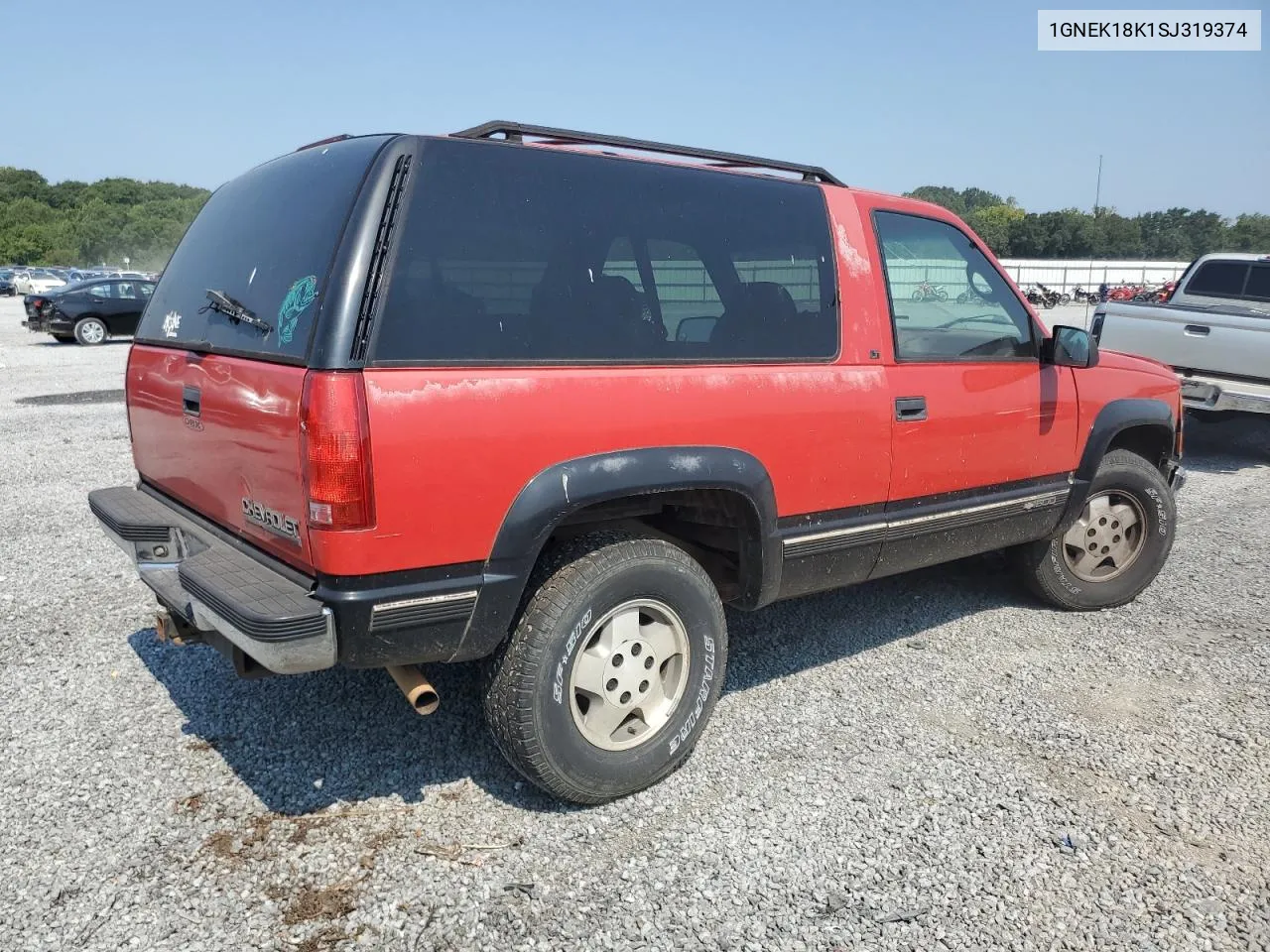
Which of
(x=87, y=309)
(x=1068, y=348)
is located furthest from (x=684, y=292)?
(x=87, y=309)

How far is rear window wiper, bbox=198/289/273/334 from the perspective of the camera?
2726 mm

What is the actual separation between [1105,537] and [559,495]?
3400 mm

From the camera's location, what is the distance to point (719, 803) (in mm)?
3051

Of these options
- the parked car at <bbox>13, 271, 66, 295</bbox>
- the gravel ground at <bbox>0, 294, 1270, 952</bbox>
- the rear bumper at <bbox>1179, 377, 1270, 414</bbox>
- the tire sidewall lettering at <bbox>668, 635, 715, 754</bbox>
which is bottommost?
the gravel ground at <bbox>0, 294, 1270, 952</bbox>

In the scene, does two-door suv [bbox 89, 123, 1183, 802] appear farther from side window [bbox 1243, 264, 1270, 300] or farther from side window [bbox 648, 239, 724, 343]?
side window [bbox 1243, 264, 1270, 300]

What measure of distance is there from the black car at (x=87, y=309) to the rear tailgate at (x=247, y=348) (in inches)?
677

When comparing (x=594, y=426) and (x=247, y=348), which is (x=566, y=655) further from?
(x=247, y=348)

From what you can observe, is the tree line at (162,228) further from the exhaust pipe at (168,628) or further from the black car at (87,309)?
the exhaust pipe at (168,628)

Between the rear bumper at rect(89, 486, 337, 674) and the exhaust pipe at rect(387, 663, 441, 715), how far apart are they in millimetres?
293

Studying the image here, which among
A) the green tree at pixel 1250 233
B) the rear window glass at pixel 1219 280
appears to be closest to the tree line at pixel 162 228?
the green tree at pixel 1250 233

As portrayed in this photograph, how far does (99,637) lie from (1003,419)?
423cm

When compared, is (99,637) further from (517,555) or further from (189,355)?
(517,555)

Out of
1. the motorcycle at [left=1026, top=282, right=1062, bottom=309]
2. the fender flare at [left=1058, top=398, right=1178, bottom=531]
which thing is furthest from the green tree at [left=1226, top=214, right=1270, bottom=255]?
the fender flare at [left=1058, top=398, right=1178, bottom=531]

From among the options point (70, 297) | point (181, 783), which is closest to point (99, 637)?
point (181, 783)
